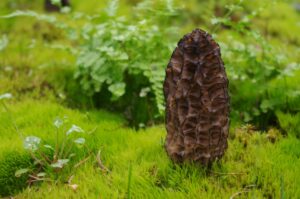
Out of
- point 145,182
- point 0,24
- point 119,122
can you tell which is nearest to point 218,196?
point 145,182

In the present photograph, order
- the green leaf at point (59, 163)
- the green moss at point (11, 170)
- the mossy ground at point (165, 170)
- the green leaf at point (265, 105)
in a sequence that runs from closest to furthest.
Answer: the mossy ground at point (165, 170) < the green leaf at point (59, 163) < the green moss at point (11, 170) < the green leaf at point (265, 105)

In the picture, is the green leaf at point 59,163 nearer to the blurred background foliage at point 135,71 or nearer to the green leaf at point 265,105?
the blurred background foliage at point 135,71

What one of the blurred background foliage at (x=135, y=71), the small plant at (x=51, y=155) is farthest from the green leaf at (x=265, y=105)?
the small plant at (x=51, y=155)

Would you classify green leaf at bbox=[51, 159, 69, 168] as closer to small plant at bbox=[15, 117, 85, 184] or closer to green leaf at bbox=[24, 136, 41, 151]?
small plant at bbox=[15, 117, 85, 184]

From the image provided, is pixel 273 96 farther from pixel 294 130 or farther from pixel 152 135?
pixel 152 135

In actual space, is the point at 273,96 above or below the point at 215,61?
below
